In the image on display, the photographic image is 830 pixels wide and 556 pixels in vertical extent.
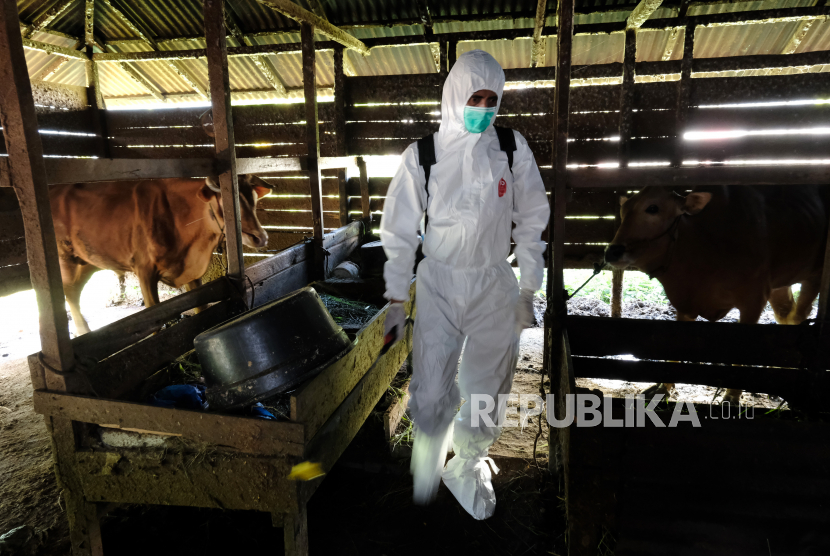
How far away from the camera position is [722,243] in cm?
429

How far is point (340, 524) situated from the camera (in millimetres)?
2961

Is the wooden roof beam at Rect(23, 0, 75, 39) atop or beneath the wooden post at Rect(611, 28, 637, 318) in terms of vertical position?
atop

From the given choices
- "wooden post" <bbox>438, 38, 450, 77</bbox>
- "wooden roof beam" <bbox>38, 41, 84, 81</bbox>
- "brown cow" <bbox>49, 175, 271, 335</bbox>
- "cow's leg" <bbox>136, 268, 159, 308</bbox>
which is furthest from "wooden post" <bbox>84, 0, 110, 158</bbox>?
"wooden post" <bbox>438, 38, 450, 77</bbox>

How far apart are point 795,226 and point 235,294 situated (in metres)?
4.85

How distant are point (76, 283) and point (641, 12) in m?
7.01

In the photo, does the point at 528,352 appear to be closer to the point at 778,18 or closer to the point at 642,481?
the point at 642,481

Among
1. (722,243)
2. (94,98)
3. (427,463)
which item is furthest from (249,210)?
(94,98)

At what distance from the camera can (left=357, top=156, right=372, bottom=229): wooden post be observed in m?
6.38

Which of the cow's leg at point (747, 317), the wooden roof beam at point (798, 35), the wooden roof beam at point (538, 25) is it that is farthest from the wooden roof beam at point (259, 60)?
the wooden roof beam at point (798, 35)

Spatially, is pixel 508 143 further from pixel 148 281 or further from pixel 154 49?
pixel 154 49

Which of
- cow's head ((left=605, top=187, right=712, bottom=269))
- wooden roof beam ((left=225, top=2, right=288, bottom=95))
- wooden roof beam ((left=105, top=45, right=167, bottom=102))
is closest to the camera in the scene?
cow's head ((left=605, top=187, right=712, bottom=269))

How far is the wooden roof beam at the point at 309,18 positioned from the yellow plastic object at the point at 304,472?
3.10 metres

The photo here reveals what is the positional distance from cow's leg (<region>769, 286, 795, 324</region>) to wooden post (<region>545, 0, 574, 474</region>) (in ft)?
11.5

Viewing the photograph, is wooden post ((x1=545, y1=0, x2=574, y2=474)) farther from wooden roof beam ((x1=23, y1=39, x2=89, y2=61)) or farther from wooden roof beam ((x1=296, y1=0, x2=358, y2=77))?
wooden roof beam ((x1=23, y1=39, x2=89, y2=61))
